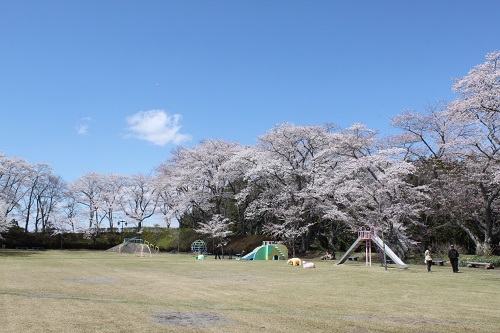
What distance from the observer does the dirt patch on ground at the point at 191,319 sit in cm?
843

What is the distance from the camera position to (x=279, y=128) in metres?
47.0

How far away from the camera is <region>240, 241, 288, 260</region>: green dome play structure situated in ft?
128

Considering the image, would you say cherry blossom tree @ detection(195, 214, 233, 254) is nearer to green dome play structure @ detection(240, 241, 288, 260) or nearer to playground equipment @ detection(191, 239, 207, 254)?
playground equipment @ detection(191, 239, 207, 254)

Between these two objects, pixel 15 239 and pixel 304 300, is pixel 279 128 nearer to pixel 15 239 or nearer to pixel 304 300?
pixel 304 300

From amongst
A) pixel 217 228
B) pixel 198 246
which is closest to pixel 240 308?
pixel 217 228

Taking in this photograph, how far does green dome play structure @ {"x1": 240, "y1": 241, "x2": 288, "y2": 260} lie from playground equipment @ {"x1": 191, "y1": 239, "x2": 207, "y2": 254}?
16610 millimetres

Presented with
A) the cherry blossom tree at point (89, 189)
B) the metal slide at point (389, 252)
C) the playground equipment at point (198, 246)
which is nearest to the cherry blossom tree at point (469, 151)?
the metal slide at point (389, 252)

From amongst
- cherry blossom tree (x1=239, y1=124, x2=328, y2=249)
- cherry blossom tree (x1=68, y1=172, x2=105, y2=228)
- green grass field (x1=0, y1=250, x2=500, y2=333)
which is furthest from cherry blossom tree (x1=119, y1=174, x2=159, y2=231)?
green grass field (x1=0, y1=250, x2=500, y2=333)

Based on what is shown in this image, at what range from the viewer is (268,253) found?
3931 cm

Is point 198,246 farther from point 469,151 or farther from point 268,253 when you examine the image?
point 469,151

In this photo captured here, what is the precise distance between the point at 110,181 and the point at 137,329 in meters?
68.6

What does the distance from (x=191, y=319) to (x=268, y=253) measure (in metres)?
30.9

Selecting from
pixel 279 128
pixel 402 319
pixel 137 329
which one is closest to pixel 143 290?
pixel 137 329

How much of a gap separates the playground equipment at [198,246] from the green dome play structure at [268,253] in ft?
54.5
